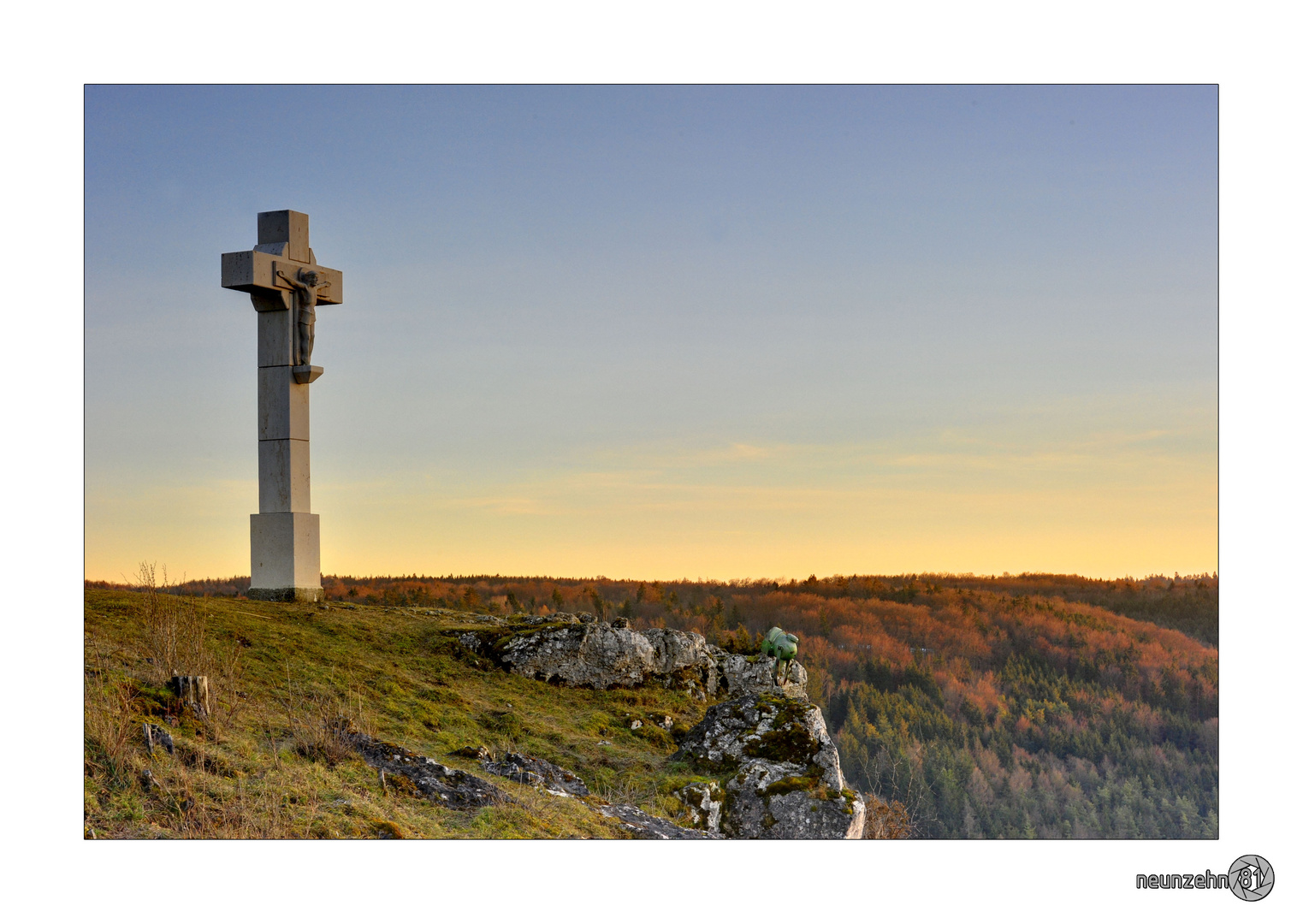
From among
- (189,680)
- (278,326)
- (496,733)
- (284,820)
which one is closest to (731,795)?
(496,733)

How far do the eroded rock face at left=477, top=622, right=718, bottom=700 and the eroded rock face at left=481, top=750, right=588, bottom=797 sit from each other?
12.3ft

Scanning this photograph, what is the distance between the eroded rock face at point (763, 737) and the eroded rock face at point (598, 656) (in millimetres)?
3468

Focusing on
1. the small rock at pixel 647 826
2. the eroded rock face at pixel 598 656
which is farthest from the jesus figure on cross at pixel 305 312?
the small rock at pixel 647 826

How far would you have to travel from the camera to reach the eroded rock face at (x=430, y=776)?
8992 millimetres

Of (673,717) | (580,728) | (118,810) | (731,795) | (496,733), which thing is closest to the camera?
(118,810)

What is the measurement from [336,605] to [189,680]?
6.68 meters

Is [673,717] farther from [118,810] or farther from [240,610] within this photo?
[118,810]

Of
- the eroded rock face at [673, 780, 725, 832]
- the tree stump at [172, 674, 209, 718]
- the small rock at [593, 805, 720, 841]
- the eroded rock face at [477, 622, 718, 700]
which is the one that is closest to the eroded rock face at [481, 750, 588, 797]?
the small rock at [593, 805, 720, 841]

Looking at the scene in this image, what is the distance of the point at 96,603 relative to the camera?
13.1m

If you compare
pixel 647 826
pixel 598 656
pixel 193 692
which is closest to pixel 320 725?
pixel 193 692

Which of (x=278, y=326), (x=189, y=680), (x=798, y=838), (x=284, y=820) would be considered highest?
(x=278, y=326)

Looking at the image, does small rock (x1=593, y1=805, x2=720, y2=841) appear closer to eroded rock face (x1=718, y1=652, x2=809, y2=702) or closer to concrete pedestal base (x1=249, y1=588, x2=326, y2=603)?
eroded rock face (x1=718, y1=652, x2=809, y2=702)
